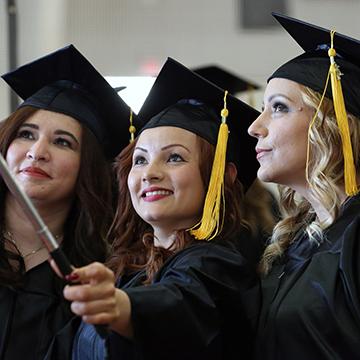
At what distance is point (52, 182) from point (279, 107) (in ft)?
2.21

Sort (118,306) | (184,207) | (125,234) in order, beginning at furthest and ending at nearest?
1. (125,234)
2. (184,207)
3. (118,306)

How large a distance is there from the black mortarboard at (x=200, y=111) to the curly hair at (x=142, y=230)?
0.05 meters

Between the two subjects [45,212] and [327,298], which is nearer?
[327,298]

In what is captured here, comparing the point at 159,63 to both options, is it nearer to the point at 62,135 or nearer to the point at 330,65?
the point at 62,135

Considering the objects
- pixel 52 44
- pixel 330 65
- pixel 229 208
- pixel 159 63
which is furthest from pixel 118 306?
pixel 159 63

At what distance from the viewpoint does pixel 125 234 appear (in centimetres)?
215

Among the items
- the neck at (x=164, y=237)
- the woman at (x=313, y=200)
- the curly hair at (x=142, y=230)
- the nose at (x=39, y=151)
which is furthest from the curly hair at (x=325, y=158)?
the nose at (x=39, y=151)

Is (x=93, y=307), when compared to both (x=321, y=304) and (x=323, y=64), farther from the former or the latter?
(x=323, y=64)

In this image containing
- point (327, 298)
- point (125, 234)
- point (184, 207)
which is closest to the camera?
point (327, 298)

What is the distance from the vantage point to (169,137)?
2041mm

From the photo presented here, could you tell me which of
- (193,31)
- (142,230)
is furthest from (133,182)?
(193,31)

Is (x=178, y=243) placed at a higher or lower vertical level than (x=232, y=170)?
lower

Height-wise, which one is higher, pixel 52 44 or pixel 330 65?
pixel 330 65

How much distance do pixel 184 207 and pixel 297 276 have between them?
1.05ft
